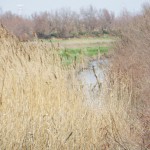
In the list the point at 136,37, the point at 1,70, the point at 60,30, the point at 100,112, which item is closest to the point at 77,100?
the point at 100,112

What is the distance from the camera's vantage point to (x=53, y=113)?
169 inches

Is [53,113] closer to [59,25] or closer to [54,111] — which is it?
Answer: [54,111]

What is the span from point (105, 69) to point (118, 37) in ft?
29.2

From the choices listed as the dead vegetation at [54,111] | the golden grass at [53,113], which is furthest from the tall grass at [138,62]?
the golden grass at [53,113]

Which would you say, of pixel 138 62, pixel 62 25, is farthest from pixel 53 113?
pixel 62 25

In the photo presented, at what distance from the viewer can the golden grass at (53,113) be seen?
13.5 ft

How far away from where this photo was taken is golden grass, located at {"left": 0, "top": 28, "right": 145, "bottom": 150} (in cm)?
411

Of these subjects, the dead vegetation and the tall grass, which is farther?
the tall grass

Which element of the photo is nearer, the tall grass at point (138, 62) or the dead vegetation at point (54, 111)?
the dead vegetation at point (54, 111)

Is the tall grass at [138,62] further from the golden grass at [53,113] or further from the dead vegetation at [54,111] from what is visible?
the golden grass at [53,113]

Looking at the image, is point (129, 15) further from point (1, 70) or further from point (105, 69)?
point (1, 70)

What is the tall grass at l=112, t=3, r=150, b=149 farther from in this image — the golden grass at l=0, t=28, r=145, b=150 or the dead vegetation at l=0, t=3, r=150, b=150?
the golden grass at l=0, t=28, r=145, b=150

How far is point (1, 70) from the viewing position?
4.87 meters

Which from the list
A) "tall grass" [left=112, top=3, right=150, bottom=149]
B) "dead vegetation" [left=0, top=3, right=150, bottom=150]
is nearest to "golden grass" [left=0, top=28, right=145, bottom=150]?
"dead vegetation" [left=0, top=3, right=150, bottom=150]
